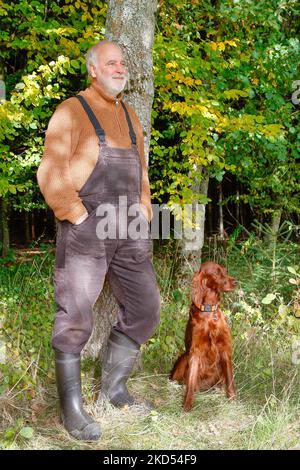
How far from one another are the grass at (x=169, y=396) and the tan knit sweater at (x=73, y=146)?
1.37 metres

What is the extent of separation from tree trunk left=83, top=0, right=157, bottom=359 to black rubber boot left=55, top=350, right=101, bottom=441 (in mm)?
825

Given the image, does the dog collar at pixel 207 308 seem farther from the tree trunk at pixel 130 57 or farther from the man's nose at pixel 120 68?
the man's nose at pixel 120 68

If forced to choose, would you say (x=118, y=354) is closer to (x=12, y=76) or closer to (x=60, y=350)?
(x=60, y=350)

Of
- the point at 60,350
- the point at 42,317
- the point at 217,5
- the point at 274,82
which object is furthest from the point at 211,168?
the point at 60,350

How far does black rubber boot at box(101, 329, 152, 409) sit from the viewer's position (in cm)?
386

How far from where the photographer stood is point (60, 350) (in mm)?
3512

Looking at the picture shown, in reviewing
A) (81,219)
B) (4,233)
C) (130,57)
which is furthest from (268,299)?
(4,233)

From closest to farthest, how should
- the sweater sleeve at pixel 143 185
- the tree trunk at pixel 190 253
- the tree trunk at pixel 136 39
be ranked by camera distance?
the sweater sleeve at pixel 143 185
the tree trunk at pixel 136 39
the tree trunk at pixel 190 253

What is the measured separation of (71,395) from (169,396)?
2.96 feet

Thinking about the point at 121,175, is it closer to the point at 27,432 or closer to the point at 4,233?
the point at 27,432

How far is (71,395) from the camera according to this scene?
3.54 m

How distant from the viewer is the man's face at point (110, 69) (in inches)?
141

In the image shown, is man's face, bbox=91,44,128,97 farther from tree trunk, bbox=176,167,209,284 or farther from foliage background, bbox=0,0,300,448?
tree trunk, bbox=176,167,209,284

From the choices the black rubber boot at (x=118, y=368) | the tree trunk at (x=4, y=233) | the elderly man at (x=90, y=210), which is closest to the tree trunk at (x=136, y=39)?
the elderly man at (x=90, y=210)
